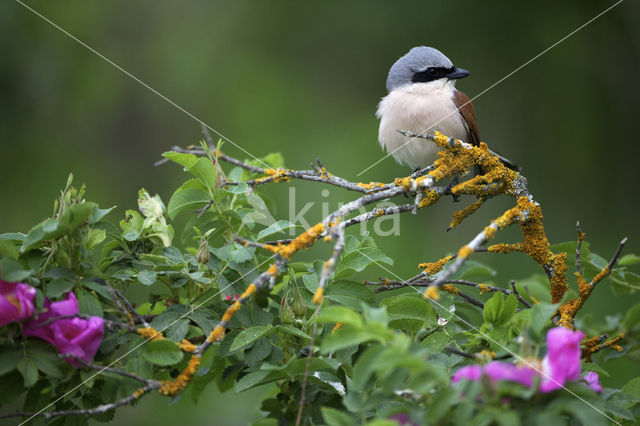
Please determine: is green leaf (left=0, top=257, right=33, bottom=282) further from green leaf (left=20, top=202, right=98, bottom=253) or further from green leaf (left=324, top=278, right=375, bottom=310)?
green leaf (left=324, top=278, right=375, bottom=310)

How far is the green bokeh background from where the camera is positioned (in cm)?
446

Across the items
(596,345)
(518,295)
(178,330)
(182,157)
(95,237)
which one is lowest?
(596,345)

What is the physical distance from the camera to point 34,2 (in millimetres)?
4891

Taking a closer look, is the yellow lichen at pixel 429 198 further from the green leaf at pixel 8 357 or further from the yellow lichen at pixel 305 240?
the green leaf at pixel 8 357

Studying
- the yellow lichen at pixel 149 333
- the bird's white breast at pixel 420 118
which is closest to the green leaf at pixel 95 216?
the yellow lichen at pixel 149 333

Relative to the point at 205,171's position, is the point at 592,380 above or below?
below

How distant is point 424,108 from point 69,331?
6.87 ft

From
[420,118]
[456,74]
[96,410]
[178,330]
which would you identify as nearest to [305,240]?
[178,330]

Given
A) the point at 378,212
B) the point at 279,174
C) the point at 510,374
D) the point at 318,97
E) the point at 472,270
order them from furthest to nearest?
the point at 318,97
the point at 279,174
the point at 378,212
the point at 472,270
the point at 510,374

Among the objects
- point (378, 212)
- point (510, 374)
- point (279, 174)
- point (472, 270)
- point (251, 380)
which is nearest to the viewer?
point (510, 374)

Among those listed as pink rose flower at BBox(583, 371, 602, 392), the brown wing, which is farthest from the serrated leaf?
the brown wing

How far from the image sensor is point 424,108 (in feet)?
9.55

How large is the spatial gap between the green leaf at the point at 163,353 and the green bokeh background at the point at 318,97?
9.58ft

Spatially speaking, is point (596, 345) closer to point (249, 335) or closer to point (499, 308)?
point (499, 308)
